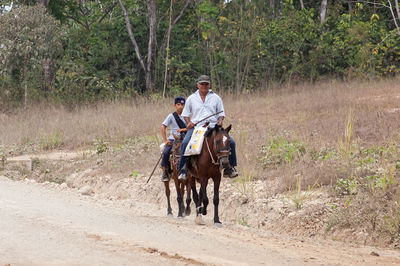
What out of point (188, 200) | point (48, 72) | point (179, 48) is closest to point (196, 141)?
point (188, 200)

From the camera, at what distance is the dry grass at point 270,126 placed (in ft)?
42.5

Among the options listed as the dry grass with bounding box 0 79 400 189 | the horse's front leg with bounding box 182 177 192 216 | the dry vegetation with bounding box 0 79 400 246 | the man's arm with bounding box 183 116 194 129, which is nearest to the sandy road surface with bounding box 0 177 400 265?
the horse's front leg with bounding box 182 177 192 216

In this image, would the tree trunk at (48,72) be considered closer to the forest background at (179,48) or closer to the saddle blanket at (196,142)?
the forest background at (179,48)

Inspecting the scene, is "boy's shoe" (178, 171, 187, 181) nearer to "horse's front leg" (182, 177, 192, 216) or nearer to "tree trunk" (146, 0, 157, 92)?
"horse's front leg" (182, 177, 192, 216)

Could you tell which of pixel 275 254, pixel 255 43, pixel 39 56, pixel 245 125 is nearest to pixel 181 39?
pixel 255 43

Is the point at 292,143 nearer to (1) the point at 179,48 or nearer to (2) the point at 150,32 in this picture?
(2) the point at 150,32

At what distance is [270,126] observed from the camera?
16672mm

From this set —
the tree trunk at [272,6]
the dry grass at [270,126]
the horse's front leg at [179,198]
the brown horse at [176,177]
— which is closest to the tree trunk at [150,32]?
the dry grass at [270,126]

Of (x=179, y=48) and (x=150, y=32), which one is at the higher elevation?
(x=150, y=32)

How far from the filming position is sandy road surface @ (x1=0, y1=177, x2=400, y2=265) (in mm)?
7285

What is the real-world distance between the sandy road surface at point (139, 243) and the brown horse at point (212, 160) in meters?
0.47

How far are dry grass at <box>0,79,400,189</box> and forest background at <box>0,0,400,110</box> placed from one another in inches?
118

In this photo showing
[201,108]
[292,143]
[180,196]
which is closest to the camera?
[201,108]

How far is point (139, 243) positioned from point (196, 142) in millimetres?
2577
